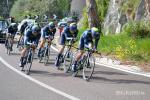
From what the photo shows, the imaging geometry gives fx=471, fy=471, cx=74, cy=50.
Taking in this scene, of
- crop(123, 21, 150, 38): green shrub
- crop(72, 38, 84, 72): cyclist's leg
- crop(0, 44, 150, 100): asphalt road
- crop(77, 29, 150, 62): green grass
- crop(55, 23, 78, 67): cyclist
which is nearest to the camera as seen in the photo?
crop(0, 44, 150, 100): asphalt road

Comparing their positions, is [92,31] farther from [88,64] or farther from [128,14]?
[128,14]

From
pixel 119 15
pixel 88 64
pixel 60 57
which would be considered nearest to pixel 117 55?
pixel 60 57

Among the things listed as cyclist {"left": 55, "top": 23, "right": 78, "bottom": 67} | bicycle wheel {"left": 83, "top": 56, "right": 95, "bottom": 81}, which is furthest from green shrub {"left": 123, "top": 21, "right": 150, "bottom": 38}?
bicycle wheel {"left": 83, "top": 56, "right": 95, "bottom": 81}

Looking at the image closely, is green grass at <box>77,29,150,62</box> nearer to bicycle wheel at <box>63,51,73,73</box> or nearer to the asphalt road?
the asphalt road

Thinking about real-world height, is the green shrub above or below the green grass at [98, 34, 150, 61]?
above

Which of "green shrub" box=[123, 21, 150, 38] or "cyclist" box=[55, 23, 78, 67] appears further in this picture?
"green shrub" box=[123, 21, 150, 38]

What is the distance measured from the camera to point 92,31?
14.1m

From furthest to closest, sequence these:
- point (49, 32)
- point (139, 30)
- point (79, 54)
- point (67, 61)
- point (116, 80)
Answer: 1. point (139, 30)
2. point (49, 32)
3. point (67, 61)
4. point (79, 54)
5. point (116, 80)

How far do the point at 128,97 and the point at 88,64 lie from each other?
294cm

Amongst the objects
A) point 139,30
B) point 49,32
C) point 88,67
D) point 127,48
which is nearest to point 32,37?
point 49,32

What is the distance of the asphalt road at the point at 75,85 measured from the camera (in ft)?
38.6

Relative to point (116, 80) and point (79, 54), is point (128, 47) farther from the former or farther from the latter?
point (116, 80)

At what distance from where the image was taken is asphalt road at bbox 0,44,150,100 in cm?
1176

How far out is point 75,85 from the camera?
1337 cm
